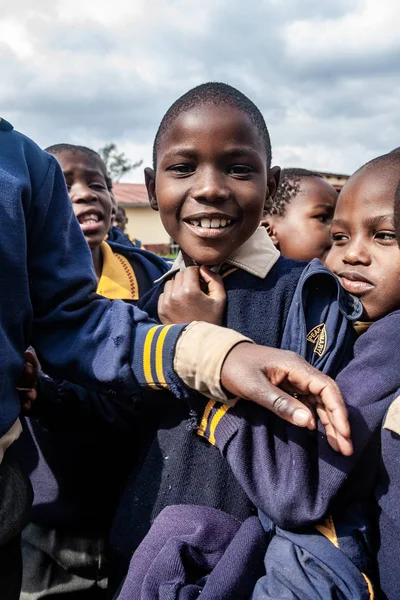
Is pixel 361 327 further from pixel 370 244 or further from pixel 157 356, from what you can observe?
pixel 157 356

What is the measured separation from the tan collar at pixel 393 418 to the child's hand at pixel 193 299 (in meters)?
0.57

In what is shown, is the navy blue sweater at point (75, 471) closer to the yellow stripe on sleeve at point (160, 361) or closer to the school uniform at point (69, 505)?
the school uniform at point (69, 505)

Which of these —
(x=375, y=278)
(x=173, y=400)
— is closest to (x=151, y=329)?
(x=173, y=400)

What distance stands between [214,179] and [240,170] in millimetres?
99

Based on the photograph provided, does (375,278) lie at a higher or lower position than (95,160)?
lower

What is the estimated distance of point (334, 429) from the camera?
1.27 m

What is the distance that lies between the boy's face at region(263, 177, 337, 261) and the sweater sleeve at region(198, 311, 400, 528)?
5.93 feet

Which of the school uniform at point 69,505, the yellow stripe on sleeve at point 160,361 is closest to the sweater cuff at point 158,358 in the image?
the yellow stripe on sleeve at point 160,361

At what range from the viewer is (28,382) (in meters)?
1.82

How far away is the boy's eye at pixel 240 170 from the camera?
1794 millimetres

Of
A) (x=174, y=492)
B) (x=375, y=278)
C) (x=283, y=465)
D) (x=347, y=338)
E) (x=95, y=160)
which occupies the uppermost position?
(x=95, y=160)

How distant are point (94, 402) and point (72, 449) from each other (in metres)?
0.33

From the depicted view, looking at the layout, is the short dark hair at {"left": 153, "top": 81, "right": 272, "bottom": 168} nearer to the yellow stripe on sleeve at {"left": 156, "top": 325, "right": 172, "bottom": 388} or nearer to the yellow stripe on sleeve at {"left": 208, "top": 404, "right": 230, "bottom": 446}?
the yellow stripe on sleeve at {"left": 156, "top": 325, "right": 172, "bottom": 388}

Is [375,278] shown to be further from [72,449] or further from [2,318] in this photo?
[72,449]
